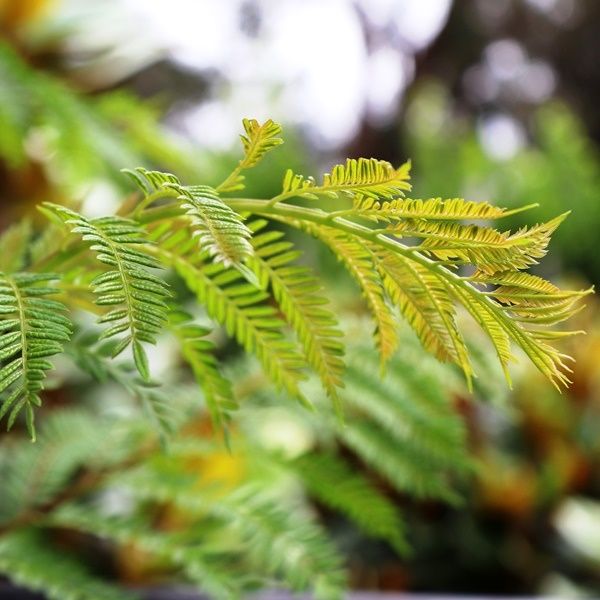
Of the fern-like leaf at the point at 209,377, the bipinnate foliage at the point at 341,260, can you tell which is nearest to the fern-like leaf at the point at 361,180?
the bipinnate foliage at the point at 341,260

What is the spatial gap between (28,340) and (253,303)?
0.14 m

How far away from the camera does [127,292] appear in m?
0.25

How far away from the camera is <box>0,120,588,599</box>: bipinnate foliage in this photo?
10.3 inches

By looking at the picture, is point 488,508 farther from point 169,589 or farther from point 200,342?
point 200,342

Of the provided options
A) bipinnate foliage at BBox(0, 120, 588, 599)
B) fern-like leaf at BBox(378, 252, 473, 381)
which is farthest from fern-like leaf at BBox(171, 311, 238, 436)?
fern-like leaf at BBox(378, 252, 473, 381)

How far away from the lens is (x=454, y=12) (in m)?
5.18

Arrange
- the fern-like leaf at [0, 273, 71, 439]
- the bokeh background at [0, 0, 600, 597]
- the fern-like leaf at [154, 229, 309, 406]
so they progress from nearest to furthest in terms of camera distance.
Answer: the fern-like leaf at [0, 273, 71, 439] → the fern-like leaf at [154, 229, 309, 406] → the bokeh background at [0, 0, 600, 597]

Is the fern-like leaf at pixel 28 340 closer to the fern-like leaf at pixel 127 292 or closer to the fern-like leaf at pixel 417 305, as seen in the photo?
the fern-like leaf at pixel 127 292

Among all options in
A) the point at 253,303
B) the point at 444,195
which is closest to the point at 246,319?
the point at 253,303

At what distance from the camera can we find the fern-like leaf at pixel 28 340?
9.6 inches

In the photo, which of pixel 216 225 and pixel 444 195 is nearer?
pixel 216 225

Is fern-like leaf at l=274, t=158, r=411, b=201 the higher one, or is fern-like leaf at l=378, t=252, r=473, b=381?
fern-like leaf at l=274, t=158, r=411, b=201

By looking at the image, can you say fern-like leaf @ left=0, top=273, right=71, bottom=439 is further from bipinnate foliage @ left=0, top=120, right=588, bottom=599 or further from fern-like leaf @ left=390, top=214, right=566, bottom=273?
fern-like leaf @ left=390, top=214, right=566, bottom=273

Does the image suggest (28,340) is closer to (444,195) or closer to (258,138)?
(258,138)
